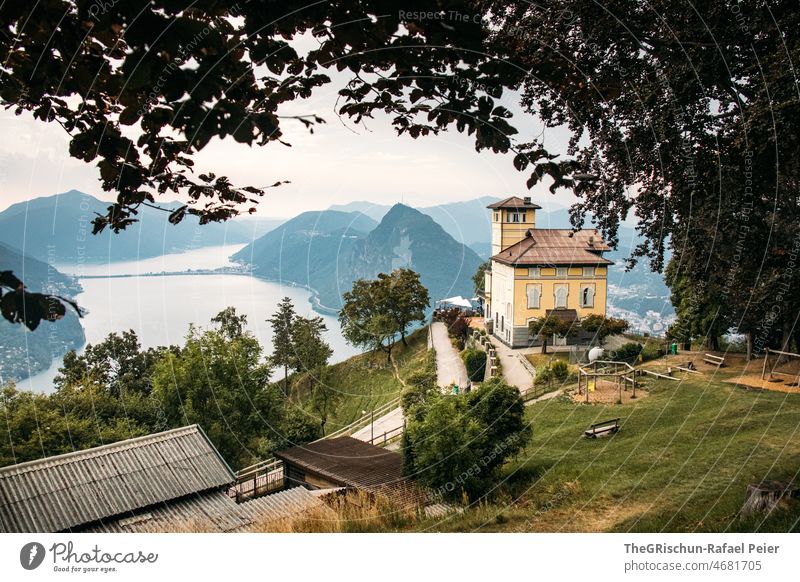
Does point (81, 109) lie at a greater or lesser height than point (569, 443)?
greater

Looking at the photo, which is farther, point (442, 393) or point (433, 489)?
point (442, 393)

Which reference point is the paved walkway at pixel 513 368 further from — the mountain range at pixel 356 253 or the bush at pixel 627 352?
the bush at pixel 627 352

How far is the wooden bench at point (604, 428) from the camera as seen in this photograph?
4766 mm

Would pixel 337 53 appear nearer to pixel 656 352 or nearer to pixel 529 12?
pixel 529 12

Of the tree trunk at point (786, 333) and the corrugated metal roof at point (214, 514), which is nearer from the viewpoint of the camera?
the corrugated metal roof at point (214, 514)

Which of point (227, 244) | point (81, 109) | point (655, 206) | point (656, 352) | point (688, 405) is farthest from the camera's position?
point (688, 405)

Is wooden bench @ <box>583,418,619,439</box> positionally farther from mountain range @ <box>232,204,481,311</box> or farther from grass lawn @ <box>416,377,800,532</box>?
mountain range @ <box>232,204,481,311</box>

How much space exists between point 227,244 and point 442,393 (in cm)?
169

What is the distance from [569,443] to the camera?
4773 mm

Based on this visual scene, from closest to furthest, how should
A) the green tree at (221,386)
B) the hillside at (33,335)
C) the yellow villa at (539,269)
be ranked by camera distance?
the hillside at (33,335)
the yellow villa at (539,269)
the green tree at (221,386)

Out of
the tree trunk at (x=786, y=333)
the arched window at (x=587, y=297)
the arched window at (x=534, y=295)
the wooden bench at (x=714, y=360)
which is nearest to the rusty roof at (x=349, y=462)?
the arched window at (x=534, y=295)

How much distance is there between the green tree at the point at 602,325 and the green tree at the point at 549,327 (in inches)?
3.6

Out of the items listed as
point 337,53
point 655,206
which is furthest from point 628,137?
point 337,53

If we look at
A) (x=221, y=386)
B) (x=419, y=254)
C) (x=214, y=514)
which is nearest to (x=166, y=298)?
(x=214, y=514)
